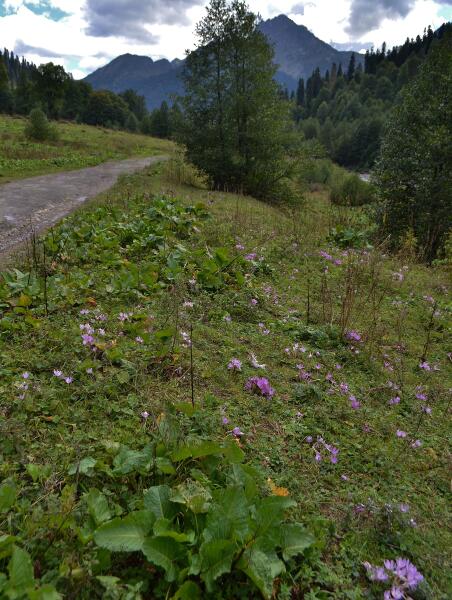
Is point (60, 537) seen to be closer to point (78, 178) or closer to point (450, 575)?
point (450, 575)

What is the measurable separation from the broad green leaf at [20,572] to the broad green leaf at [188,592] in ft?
2.09

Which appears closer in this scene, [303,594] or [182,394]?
[303,594]

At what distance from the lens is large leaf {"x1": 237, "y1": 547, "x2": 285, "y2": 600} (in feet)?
6.45

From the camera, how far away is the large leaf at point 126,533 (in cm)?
201

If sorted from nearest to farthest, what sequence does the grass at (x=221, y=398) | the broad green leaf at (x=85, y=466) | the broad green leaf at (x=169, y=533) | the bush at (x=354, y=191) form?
the broad green leaf at (x=169, y=533) < the grass at (x=221, y=398) < the broad green leaf at (x=85, y=466) < the bush at (x=354, y=191)

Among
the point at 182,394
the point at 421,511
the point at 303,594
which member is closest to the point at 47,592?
the point at 303,594

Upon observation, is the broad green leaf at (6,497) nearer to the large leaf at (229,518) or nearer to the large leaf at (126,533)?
the large leaf at (126,533)

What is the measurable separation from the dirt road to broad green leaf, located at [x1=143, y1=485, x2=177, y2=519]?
5.85 metres

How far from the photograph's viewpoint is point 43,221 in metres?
9.41

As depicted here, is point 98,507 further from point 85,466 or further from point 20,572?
point 20,572

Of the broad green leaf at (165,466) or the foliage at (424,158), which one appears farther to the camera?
the foliage at (424,158)

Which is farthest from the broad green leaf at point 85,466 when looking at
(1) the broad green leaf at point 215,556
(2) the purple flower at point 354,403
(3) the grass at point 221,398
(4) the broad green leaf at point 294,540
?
(2) the purple flower at point 354,403

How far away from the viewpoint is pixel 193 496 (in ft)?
7.38

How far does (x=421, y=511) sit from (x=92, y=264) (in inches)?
204
